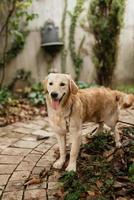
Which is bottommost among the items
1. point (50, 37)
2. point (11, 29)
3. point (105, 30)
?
point (50, 37)

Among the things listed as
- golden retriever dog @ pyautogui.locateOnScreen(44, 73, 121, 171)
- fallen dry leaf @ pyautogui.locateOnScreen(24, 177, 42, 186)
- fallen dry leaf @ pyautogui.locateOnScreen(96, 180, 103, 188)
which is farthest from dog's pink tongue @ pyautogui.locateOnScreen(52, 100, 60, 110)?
fallen dry leaf @ pyautogui.locateOnScreen(96, 180, 103, 188)

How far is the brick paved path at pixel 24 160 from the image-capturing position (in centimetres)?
362

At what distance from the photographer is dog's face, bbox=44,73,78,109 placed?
3.70m

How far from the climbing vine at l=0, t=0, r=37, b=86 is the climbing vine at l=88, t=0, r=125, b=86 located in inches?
58.3

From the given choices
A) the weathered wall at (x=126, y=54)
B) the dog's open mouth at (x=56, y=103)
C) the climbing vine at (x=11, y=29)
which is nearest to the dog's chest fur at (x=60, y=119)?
the dog's open mouth at (x=56, y=103)

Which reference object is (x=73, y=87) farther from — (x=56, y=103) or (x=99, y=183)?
(x=99, y=183)

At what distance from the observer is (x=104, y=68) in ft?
29.3

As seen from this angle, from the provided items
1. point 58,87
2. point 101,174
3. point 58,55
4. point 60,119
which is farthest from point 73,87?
point 58,55

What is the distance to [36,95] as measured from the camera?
812 cm

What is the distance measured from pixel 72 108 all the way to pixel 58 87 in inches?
15.5

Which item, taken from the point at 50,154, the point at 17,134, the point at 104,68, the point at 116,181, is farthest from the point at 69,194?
the point at 104,68

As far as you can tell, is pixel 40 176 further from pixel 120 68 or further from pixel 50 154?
pixel 120 68

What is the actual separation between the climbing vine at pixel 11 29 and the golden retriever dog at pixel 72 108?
166 inches

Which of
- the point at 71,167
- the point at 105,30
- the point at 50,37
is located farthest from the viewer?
the point at 50,37
